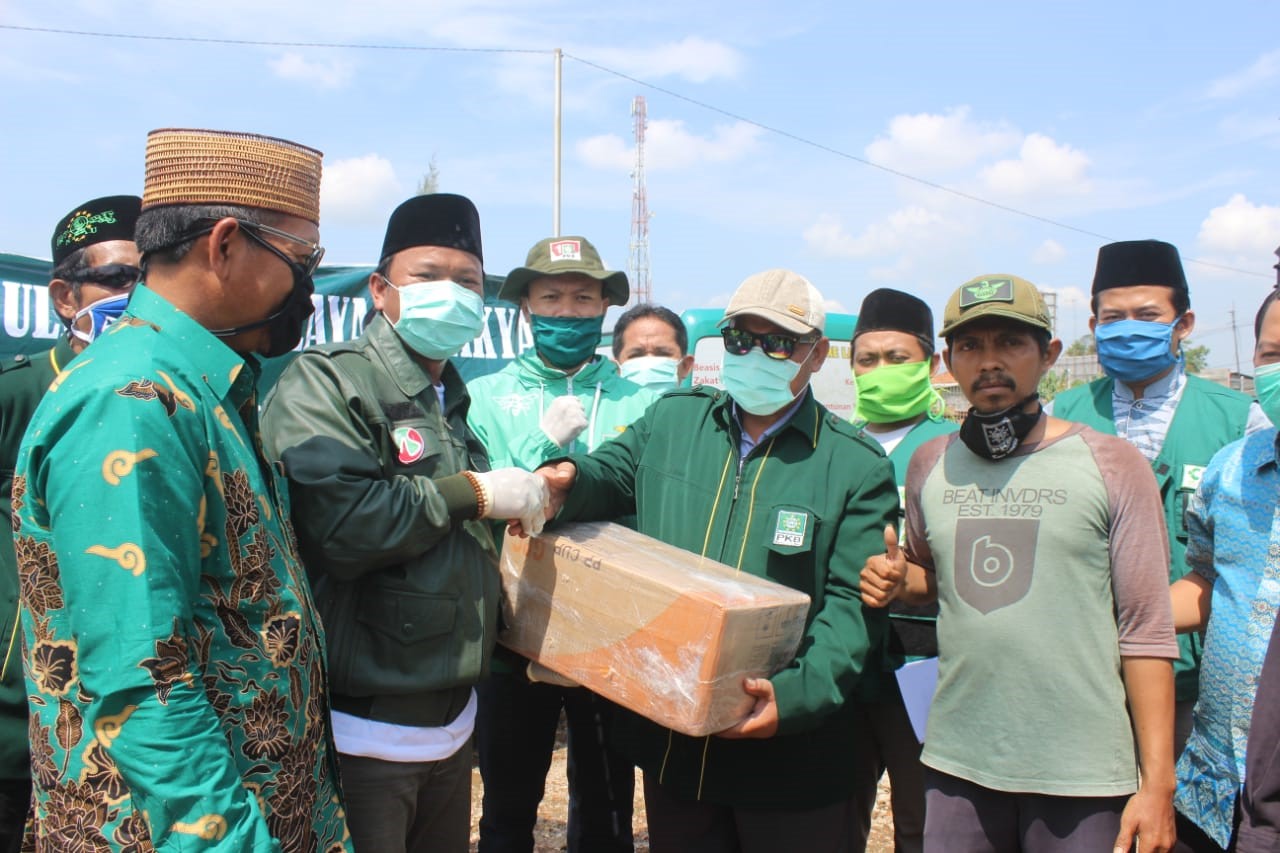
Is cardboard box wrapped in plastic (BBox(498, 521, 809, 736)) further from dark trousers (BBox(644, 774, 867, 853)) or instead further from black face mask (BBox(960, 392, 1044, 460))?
black face mask (BBox(960, 392, 1044, 460))

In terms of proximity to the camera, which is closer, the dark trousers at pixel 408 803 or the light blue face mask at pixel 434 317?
the dark trousers at pixel 408 803

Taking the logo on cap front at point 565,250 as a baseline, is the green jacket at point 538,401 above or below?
below

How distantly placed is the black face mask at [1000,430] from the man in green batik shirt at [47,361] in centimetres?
239

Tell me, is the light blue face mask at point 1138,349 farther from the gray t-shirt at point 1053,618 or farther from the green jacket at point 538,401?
the green jacket at point 538,401

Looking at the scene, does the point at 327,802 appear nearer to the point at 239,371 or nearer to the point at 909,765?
the point at 239,371

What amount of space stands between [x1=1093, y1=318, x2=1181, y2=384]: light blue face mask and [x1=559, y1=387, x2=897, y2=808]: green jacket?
56.4 inches

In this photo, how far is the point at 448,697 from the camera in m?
2.40

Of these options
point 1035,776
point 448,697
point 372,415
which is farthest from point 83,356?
point 1035,776

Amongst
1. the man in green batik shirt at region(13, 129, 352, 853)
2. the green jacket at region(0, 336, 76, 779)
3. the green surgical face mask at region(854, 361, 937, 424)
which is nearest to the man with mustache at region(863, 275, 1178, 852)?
the green surgical face mask at region(854, 361, 937, 424)

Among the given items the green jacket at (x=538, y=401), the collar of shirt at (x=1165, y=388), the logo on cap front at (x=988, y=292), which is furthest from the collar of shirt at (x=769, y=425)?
the collar of shirt at (x=1165, y=388)

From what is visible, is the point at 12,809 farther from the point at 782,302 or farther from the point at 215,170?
the point at 782,302

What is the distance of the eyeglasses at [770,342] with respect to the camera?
2.65m

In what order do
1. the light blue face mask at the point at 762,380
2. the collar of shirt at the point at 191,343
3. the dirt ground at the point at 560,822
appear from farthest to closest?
1. the dirt ground at the point at 560,822
2. the light blue face mask at the point at 762,380
3. the collar of shirt at the point at 191,343

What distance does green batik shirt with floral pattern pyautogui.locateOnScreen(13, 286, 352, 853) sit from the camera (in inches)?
53.2
